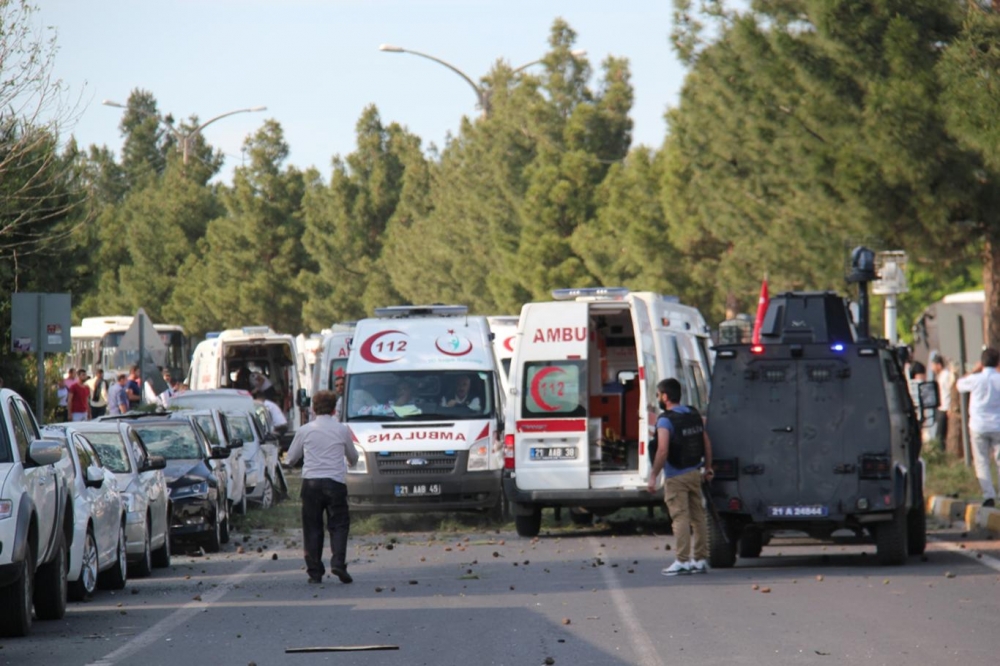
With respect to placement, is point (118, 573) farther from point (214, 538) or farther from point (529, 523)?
point (529, 523)

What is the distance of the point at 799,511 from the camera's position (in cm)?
1584

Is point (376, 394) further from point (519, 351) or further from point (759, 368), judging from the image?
point (759, 368)

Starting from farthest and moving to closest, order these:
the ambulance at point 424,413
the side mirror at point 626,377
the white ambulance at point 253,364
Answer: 1. the white ambulance at point 253,364
2. the side mirror at point 626,377
3. the ambulance at point 424,413

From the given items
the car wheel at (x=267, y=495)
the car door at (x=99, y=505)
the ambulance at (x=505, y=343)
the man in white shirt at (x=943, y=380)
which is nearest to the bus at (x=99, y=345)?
the ambulance at (x=505, y=343)

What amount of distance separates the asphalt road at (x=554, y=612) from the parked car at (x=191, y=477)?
879mm

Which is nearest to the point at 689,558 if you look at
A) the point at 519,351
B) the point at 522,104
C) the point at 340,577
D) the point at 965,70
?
the point at 340,577

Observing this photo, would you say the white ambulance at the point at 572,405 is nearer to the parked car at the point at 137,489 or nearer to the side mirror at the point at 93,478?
the parked car at the point at 137,489

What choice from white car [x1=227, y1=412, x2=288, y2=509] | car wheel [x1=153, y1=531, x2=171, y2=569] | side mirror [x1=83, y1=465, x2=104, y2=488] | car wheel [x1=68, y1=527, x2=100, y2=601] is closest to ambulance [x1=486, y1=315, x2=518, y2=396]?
white car [x1=227, y1=412, x2=288, y2=509]

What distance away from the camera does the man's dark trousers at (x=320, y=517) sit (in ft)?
52.1

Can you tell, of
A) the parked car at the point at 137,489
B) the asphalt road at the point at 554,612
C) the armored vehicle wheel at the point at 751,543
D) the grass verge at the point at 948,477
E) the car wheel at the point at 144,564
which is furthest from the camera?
the grass verge at the point at 948,477

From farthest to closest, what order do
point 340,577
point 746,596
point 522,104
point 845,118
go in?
point 522,104 < point 845,118 < point 340,577 < point 746,596

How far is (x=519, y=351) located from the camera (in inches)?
834

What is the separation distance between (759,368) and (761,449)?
76 centimetres

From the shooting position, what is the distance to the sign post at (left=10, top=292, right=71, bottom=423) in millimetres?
23688
